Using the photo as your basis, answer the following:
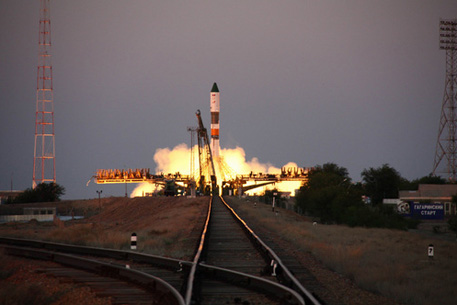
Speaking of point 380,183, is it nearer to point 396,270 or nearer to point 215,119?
point 215,119

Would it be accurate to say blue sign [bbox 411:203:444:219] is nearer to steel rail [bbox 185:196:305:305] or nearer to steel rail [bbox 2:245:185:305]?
steel rail [bbox 2:245:185:305]

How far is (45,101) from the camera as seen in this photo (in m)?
109

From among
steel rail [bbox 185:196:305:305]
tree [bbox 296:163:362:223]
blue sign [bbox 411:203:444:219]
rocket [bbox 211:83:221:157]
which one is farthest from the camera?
rocket [bbox 211:83:221:157]

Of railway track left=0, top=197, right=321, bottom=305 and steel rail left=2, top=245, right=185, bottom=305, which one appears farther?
railway track left=0, top=197, right=321, bottom=305

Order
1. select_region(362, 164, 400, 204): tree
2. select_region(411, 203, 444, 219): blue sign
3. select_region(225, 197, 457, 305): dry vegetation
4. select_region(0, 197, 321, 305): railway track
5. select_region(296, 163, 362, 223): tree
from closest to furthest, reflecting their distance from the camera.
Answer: select_region(0, 197, 321, 305): railway track, select_region(225, 197, 457, 305): dry vegetation, select_region(296, 163, 362, 223): tree, select_region(411, 203, 444, 219): blue sign, select_region(362, 164, 400, 204): tree

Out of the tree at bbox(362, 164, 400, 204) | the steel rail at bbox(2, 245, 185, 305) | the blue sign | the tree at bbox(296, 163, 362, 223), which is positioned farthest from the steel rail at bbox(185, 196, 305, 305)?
the tree at bbox(362, 164, 400, 204)

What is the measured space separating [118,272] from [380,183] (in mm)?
105386

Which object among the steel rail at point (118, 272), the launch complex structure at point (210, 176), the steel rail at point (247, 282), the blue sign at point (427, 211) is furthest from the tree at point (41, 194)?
the steel rail at point (247, 282)

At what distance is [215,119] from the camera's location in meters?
145

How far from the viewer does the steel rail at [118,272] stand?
41.4ft

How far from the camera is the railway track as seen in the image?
1304 cm

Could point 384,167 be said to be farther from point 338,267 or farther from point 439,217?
point 338,267

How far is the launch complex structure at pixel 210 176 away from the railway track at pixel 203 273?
74122mm

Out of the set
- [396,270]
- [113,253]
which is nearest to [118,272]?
[113,253]
